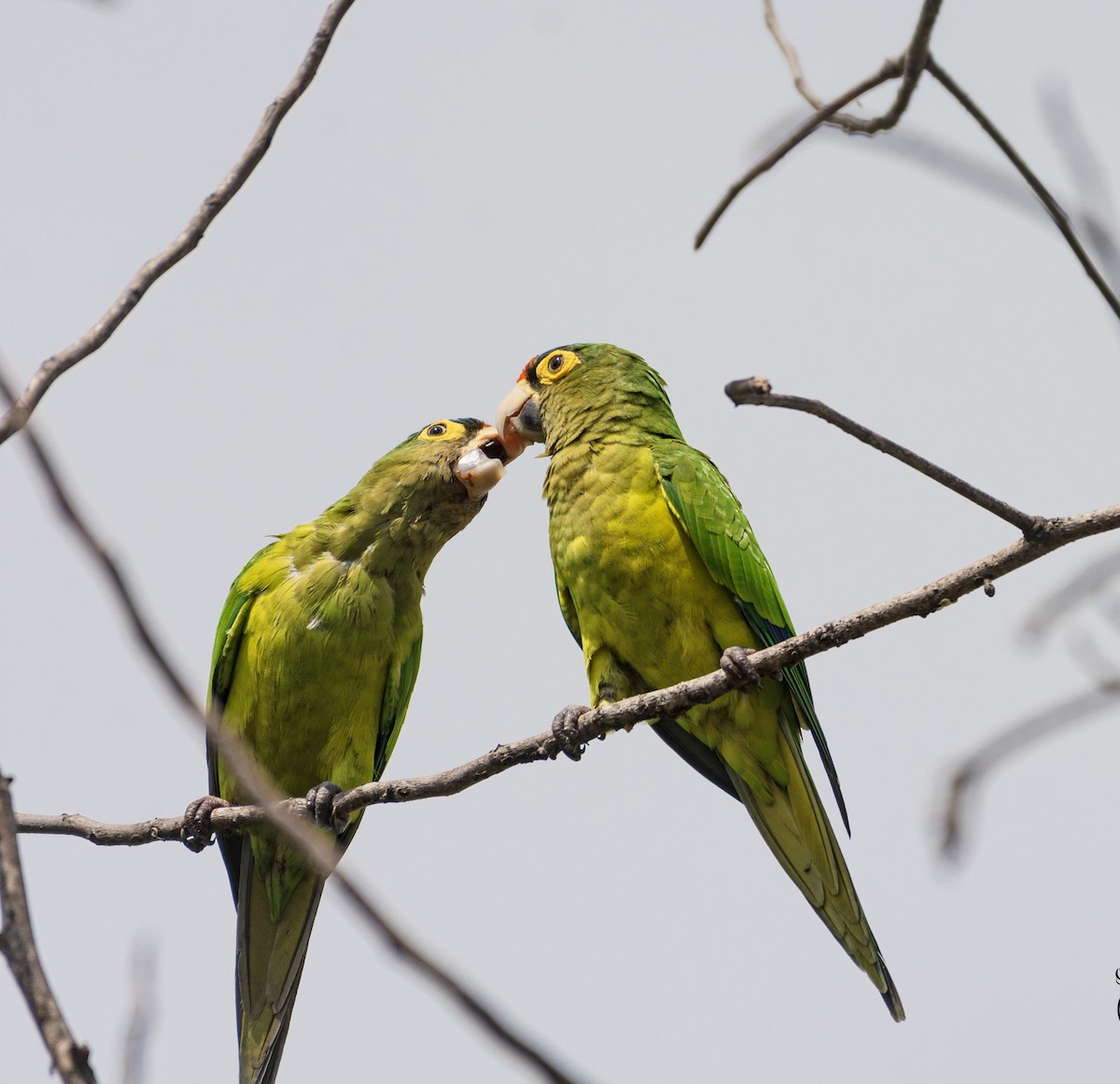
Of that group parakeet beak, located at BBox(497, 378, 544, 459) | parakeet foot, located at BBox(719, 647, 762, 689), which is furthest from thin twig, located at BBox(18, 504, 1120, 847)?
parakeet beak, located at BBox(497, 378, 544, 459)

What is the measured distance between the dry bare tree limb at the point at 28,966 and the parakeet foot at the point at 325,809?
13.2 ft

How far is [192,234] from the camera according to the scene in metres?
2.51

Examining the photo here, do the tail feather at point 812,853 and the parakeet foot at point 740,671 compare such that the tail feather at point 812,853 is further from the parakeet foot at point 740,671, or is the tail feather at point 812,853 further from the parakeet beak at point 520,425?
the parakeet beak at point 520,425

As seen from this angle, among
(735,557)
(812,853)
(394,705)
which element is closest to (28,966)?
(735,557)

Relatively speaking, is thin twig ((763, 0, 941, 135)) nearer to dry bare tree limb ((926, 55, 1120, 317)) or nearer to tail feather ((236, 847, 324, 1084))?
dry bare tree limb ((926, 55, 1120, 317))

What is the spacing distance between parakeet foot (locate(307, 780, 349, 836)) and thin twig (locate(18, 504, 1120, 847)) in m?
0.11

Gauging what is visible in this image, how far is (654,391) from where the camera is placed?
6.75m

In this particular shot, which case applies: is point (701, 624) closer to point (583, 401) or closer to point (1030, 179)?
point (583, 401)

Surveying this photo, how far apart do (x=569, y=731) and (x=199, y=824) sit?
6.25 ft

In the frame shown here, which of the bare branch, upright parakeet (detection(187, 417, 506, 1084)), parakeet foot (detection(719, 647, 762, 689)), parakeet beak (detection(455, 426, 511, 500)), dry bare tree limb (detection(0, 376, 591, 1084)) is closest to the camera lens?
dry bare tree limb (detection(0, 376, 591, 1084))

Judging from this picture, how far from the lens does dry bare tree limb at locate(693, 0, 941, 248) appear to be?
9.59ft

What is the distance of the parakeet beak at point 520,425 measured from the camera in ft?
23.1

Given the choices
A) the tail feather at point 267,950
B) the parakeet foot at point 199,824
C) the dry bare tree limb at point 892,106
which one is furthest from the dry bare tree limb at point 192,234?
the tail feather at point 267,950

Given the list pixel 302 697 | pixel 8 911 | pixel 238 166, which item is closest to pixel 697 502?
pixel 302 697
